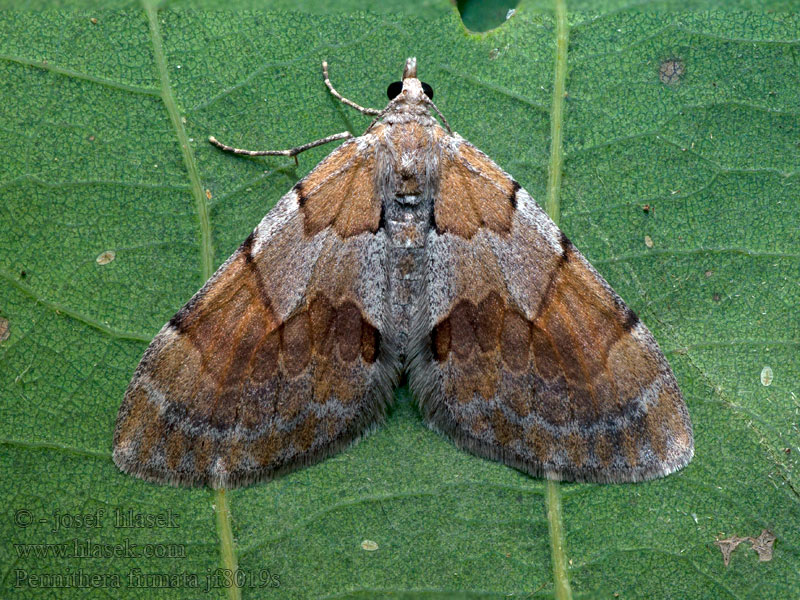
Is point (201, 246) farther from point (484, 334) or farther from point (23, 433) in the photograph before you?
point (484, 334)

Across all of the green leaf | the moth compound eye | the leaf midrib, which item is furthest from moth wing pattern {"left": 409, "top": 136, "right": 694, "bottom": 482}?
the leaf midrib

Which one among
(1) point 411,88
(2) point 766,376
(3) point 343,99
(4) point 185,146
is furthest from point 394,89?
(2) point 766,376

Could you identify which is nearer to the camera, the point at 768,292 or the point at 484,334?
the point at 484,334

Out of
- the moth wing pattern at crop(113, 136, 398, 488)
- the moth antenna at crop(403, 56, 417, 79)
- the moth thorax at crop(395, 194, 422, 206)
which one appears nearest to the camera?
the moth wing pattern at crop(113, 136, 398, 488)

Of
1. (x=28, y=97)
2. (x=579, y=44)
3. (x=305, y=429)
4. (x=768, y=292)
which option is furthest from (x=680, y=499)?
(x=28, y=97)

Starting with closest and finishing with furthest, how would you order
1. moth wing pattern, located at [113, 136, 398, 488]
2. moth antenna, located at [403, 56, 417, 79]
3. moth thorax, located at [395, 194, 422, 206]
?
moth wing pattern, located at [113, 136, 398, 488] → moth thorax, located at [395, 194, 422, 206] → moth antenna, located at [403, 56, 417, 79]

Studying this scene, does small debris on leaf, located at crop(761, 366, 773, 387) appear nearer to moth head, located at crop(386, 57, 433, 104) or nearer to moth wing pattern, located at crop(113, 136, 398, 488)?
moth wing pattern, located at crop(113, 136, 398, 488)

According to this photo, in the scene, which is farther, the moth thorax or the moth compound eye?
the moth compound eye
